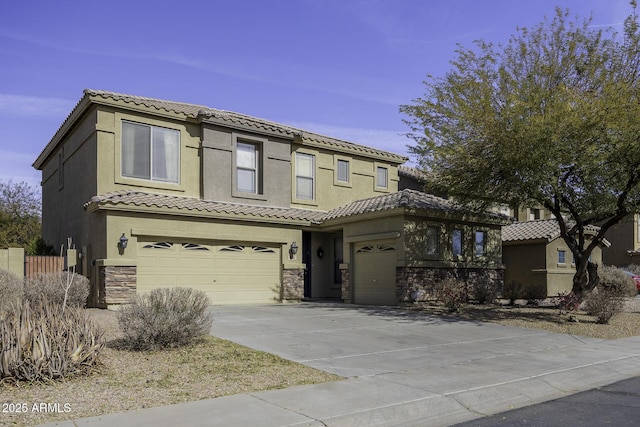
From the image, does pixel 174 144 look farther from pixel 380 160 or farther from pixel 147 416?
pixel 147 416

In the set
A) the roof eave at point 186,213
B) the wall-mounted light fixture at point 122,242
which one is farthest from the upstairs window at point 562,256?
the wall-mounted light fixture at point 122,242

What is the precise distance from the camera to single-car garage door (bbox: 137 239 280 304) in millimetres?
17953

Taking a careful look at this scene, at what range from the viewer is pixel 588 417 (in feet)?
22.9

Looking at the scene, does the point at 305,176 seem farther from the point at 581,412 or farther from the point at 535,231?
the point at 581,412

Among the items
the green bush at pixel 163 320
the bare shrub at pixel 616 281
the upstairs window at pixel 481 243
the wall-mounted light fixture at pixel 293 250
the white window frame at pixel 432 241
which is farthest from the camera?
the bare shrub at pixel 616 281

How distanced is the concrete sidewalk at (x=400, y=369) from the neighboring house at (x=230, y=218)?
3.16 m

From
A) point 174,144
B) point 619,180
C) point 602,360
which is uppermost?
point 174,144

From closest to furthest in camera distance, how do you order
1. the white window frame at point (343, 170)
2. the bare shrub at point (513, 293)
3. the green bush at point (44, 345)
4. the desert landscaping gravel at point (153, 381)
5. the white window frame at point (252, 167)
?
1. the desert landscaping gravel at point (153, 381)
2. the green bush at point (44, 345)
3. the bare shrub at point (513, 293)
4. the white window frame at point (252, 167)
5. the white window frame at point (343, 170)

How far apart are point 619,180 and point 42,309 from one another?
14.7m

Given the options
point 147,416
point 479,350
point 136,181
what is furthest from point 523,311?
point 147,416

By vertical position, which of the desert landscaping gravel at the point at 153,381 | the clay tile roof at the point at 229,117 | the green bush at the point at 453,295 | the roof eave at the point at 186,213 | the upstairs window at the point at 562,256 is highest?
the clay tile roof at the point at 229,117

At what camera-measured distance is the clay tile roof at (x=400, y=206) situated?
19672 mm

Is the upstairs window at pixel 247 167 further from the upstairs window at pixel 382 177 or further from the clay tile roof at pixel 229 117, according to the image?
the upstairs window at pixel 382 177

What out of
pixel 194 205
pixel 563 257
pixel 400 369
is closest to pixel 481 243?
pixel 563 257
